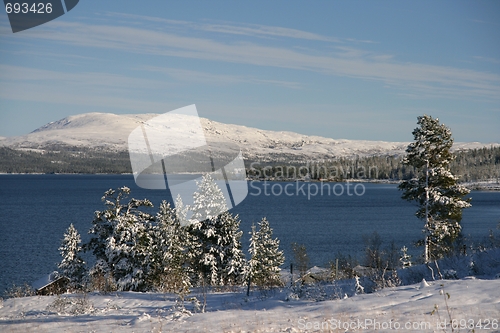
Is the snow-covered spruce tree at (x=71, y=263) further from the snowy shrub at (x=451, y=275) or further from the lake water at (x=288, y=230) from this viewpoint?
the snowy shrub at (x=451, y=275)

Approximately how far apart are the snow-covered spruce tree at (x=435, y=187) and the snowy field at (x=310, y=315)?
56.7 feet

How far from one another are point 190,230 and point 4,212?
3246 inches

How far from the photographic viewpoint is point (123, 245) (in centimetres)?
2741

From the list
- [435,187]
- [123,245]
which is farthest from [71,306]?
[435,187]

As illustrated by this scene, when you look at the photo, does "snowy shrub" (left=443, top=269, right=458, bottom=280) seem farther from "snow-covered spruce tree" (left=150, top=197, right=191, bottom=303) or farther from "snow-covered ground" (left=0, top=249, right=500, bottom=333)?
"snow-covered spruce tree" (left=150, top=197, right=191, bottom=303)

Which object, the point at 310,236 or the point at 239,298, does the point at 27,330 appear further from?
the point at 310,236

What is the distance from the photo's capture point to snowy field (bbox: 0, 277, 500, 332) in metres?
8.28

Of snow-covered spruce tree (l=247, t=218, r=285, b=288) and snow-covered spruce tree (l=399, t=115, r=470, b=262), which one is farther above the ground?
snow-covered spruce tree (l=399, t=115, r=470, b=262)

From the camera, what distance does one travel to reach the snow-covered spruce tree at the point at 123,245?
90.1ft

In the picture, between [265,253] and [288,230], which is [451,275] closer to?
[265,253]

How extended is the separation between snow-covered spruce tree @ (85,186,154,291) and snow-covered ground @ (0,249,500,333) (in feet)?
→ 45.4

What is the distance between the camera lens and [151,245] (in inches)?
1173

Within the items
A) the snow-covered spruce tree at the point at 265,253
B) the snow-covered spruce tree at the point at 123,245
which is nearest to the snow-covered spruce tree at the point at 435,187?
the snow-covered spruce tree at the point at 265,253

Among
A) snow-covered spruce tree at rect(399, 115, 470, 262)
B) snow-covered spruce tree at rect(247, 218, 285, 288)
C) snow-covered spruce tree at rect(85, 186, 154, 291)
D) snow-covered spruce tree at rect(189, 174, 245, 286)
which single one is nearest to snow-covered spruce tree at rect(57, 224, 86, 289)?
snow-covered spruce tree at rect(85, 186, 154, 291)
